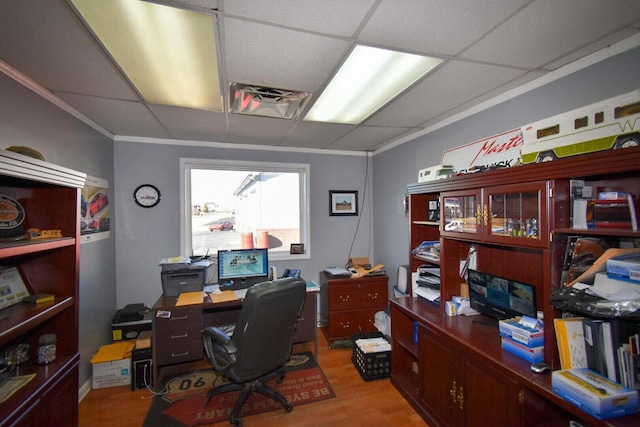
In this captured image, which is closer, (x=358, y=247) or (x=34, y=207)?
(x=34, y=207)

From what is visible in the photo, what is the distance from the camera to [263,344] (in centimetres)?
209

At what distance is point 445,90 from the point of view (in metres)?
2.03

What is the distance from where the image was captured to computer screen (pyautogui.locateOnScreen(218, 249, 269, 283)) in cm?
305

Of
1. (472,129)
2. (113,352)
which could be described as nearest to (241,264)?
(113,352)

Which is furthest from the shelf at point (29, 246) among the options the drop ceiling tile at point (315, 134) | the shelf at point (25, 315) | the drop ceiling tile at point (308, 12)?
the drop ceiling tile at point (315, 134)

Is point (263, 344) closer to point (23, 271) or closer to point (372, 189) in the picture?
point (23, 271)

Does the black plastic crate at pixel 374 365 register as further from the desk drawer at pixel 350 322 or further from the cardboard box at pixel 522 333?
the cardboard box at pixel 522 333

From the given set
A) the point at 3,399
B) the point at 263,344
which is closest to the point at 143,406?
the point at 263,344

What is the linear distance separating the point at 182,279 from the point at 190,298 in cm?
26

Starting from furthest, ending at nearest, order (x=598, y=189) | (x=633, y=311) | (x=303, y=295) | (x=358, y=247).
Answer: (x=358, y=247) < (x=303, y=295) < (x=598, y=189) < (x=633, y=311)

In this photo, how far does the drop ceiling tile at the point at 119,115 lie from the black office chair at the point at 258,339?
1.86 metres

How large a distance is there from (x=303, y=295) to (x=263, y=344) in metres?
0.46

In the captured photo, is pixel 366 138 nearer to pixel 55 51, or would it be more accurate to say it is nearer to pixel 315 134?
pixel 315 134

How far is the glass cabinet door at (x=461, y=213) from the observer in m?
1.92
